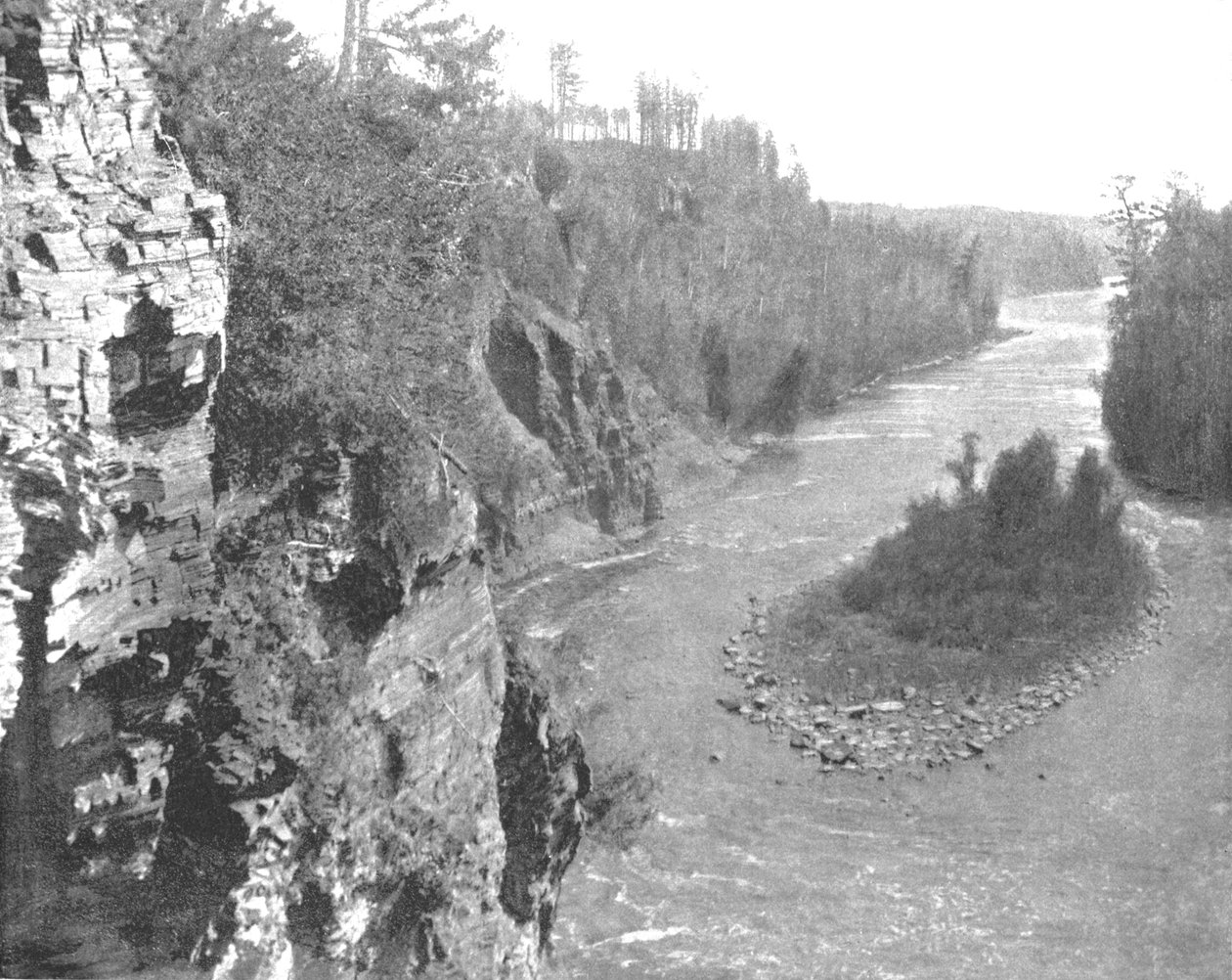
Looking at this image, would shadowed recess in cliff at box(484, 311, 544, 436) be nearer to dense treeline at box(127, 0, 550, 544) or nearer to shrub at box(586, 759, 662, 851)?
shrub at box(586, 759, 662, 851)

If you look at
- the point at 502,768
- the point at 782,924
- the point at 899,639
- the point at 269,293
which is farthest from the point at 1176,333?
the point at 269,293

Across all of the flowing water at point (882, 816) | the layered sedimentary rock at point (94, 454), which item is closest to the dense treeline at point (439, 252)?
the layered sedimentary rock at point (94, 454)

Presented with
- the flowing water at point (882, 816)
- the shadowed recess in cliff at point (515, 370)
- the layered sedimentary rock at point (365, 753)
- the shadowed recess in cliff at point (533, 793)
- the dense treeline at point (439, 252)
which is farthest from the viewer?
the shadowed recess in cliff at point (515, 370)

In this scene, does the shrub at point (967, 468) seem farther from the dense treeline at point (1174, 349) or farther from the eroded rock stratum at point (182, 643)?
the eroded rock stratum at point (182, 643)

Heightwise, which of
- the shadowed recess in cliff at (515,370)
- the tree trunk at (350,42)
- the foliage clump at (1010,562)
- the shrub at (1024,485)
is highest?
the tree trunk at (350,42)

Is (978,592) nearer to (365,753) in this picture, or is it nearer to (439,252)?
(439,252)
